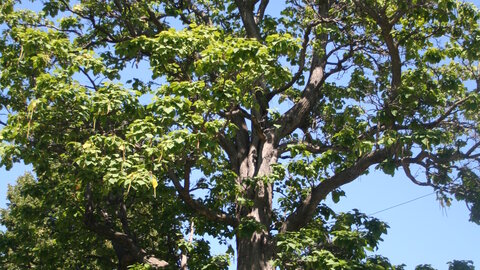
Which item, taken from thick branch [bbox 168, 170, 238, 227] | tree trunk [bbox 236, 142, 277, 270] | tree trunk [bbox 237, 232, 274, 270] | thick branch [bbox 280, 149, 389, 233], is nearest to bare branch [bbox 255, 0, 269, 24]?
tree trunk [bbox 236, 142, 277, 270]

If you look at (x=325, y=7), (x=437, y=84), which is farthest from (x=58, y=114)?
(x=437, y=84)

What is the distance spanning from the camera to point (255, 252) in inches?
414

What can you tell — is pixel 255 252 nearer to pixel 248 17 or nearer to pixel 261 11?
pixel 248 17

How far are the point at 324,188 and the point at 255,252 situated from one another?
181 centimetres

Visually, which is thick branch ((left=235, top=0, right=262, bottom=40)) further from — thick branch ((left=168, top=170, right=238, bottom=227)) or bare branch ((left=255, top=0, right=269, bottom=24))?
thick branch ((left=168, top=170, right=238, bottom=227))

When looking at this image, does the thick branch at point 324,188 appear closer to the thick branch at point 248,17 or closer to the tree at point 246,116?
the tree at point 246,116

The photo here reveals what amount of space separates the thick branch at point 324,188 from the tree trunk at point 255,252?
18.2 inches

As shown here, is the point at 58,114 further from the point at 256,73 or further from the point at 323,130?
the point at 323,130

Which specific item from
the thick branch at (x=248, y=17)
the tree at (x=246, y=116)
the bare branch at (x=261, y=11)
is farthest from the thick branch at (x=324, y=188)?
the bare branch at (x=261, y=11)

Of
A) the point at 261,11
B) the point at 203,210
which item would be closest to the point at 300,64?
the point at 261,11

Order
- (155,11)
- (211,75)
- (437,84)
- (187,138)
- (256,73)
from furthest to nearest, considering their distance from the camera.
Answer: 1. (155,11)
2. (437,84)
3. (211,75)
4. (256,73)
5. (187,138)

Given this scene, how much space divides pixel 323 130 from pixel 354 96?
1273 mm

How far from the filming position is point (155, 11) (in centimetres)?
1337

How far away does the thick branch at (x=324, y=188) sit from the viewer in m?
10.6
